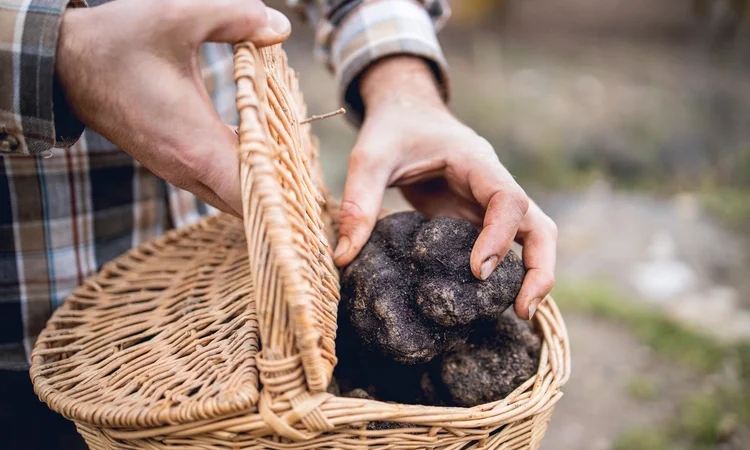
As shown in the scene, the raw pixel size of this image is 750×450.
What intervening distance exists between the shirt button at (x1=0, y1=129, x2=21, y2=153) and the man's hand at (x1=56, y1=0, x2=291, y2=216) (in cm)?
11

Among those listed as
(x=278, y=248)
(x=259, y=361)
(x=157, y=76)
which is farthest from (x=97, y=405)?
(x=157, y=76)

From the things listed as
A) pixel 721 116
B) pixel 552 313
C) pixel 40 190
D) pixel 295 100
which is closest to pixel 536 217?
pixel 552 313

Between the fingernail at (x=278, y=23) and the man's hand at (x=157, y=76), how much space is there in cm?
6

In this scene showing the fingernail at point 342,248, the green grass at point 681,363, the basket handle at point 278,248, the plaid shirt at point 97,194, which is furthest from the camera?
the green grass at point 681,363

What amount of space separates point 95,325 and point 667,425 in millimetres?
1853

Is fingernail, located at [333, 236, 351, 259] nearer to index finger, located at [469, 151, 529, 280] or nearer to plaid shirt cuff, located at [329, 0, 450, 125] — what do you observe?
index finger, located at [469, 151, 529, 280]

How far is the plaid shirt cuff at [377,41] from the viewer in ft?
5.01

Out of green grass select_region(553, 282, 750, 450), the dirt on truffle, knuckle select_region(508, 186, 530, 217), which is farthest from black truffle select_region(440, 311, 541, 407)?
green grass select_region(553, 282, 750, 450)

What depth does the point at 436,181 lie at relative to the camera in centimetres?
142

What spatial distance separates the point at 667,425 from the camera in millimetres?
2041

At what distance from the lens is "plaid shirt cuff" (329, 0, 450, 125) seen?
1528mm

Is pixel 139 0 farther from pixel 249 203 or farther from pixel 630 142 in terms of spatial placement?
pixel 630 142

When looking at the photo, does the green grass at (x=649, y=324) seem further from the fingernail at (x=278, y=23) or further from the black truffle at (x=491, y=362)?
the fingernail at (x=278, y=23)

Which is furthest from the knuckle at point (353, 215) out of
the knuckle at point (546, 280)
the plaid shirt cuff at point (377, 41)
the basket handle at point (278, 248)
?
the plaid shirt cuff at point (377, 41)
